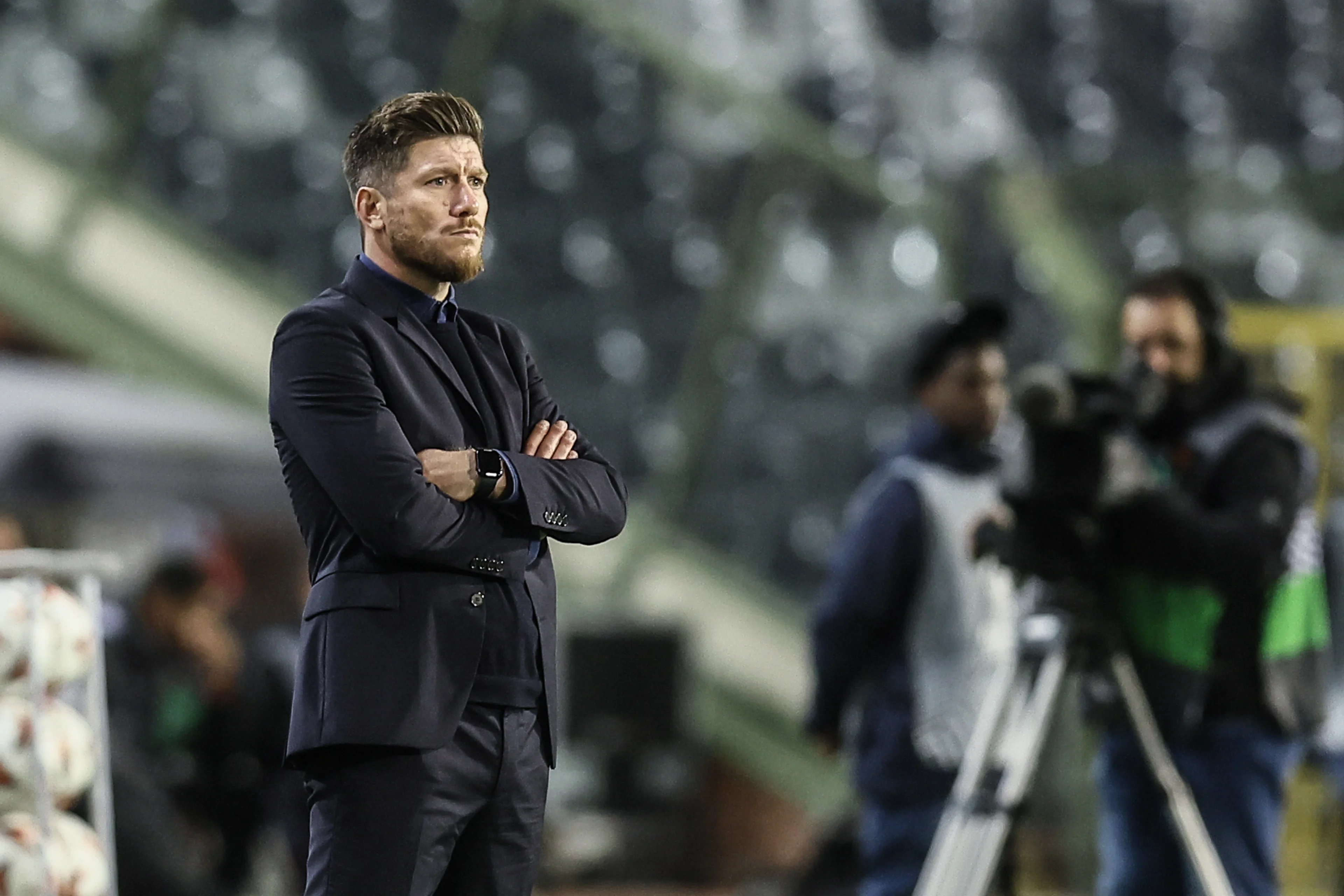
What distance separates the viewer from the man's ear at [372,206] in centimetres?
211

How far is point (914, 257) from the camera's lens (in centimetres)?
721

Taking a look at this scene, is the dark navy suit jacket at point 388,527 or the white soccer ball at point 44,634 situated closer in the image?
the dark navy suit jacket at point 388,527

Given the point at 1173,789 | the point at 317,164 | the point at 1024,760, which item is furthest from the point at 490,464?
the point at 317,164

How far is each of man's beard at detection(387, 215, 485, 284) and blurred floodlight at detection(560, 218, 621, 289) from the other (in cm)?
514

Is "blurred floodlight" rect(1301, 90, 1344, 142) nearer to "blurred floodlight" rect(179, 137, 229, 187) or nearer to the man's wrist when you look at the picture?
"blurred floodlight" rect(179, 137, 229, 187)

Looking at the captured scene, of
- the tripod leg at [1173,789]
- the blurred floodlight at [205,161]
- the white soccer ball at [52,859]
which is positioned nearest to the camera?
the white soccer ball at [52,859]


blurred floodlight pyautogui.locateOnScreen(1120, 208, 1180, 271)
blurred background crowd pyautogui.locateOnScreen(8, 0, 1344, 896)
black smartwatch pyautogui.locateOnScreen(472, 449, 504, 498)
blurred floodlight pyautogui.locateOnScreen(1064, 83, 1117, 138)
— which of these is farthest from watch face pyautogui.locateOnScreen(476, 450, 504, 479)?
blurred floodlight pyautogui.locateOnScreen(1064, 83, 1117, 138)

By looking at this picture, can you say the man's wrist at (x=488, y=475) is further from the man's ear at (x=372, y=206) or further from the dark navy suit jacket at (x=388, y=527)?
the man's ear at (x=372, y=206)

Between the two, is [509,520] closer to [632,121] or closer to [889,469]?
[889,469]

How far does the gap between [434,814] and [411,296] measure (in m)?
0.57

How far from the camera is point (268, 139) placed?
7.00 m

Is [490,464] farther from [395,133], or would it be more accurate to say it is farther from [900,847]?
[900,847]

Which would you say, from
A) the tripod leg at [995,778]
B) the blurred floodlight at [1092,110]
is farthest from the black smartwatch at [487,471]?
the blurred floodlight at [1092,110]

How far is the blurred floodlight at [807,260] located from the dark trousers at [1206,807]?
3.93 metres
